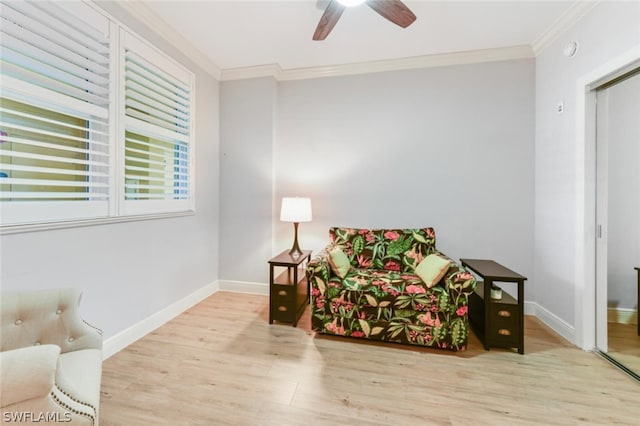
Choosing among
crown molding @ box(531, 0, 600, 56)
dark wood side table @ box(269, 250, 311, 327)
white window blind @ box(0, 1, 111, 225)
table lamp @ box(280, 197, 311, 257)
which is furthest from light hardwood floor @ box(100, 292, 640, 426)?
crown molding @ box(531, 0, 600, 56)

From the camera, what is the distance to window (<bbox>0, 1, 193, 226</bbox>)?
1545mm

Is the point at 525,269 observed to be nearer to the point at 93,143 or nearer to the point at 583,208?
the point at 583,208

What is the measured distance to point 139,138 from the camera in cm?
241

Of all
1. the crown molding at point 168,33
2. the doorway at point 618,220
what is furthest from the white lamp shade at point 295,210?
the doorway at point 618,220

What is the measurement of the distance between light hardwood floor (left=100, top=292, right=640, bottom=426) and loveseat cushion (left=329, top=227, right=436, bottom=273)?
0.80 metres

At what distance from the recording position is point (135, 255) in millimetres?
2293

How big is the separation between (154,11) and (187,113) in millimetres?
880

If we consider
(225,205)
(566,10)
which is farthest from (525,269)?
(225,205)

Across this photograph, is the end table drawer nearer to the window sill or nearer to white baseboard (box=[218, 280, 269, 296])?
white baseboard (box=[218, 280, 269, 296])

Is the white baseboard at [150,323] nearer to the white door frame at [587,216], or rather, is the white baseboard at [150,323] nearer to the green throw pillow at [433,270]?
the green throw pillow at [433,270]

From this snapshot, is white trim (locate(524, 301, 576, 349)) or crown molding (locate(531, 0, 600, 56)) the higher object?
crown molding (locate(531, 0, 600, 56))

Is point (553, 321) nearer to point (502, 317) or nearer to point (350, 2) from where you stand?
point (502, 317)

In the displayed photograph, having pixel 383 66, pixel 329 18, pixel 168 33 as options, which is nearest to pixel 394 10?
pixel 329 18

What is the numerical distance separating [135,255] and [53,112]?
1154mm
